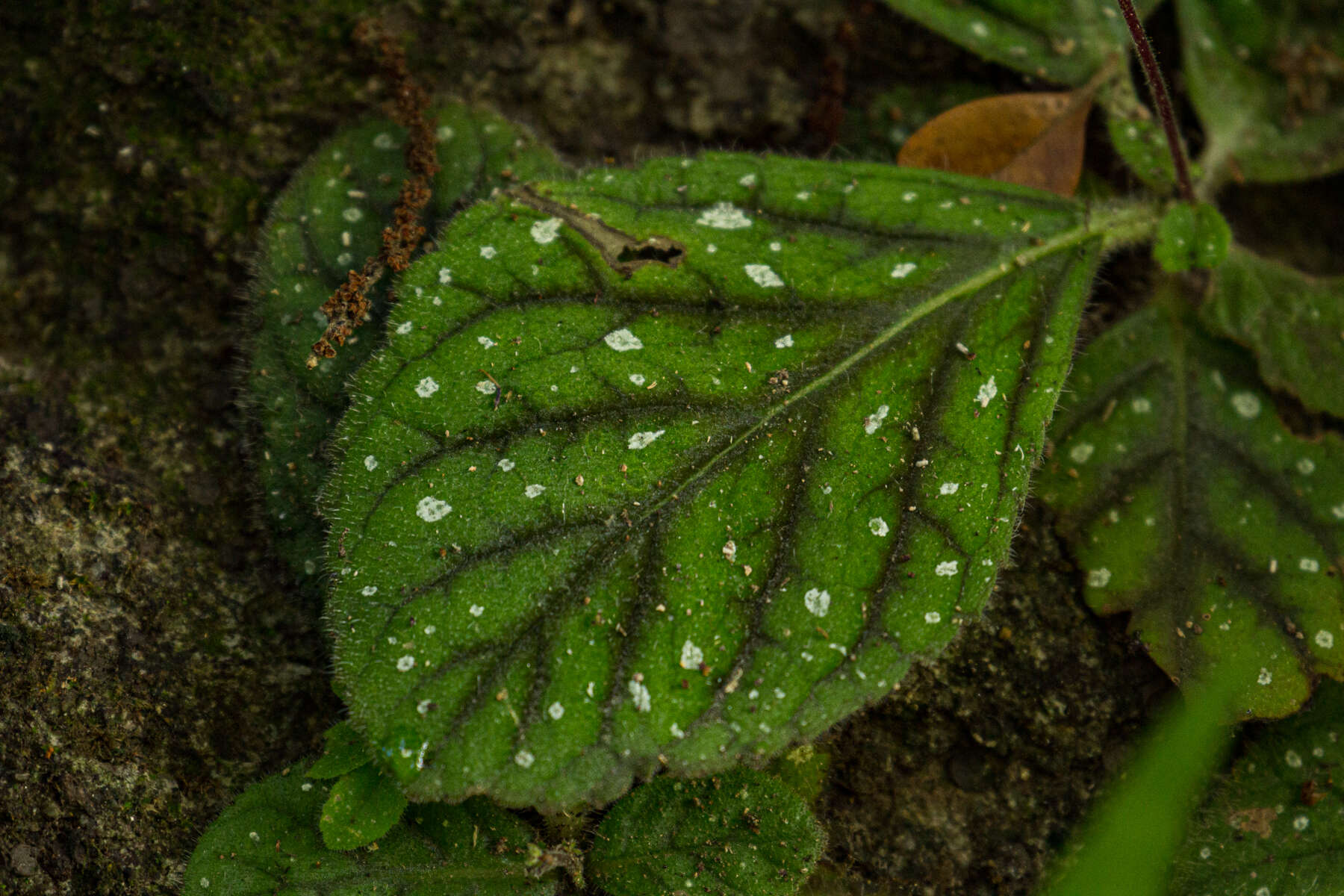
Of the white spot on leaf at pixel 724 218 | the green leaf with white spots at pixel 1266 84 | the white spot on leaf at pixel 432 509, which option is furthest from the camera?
the green leaf with white spots at pixel 1266 84

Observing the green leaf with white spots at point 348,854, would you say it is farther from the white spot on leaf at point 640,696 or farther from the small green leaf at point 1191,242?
the small green leaf at point 1191,242

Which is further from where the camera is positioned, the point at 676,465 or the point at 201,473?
the point at 201,473

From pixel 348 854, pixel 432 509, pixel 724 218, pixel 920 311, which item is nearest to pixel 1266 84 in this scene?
pixel 920 311

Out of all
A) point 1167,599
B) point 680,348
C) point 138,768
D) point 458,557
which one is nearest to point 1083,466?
point 1167,599

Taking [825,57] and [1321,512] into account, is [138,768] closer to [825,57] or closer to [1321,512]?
[825,57]

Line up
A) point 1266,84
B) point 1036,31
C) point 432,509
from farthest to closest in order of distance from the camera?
point 1266,84 < point 1036,31 < point 432,509

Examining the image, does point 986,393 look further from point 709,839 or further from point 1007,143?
point 709,839

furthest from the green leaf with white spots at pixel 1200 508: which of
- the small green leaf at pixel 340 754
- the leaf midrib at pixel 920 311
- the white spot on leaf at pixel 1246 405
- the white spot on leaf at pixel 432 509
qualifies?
the small green leaf at pixel 340 754
